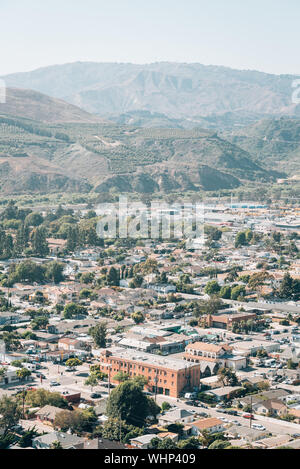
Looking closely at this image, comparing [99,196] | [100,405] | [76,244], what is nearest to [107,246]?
[76,244]

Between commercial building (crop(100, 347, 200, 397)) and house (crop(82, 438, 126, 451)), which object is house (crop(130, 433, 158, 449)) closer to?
house (crop(82, 438, 126, 451))

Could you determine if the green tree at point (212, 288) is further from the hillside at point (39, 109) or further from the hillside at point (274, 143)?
the hillside at point (39, 109)

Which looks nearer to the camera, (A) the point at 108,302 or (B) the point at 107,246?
(A) the point at 108,302

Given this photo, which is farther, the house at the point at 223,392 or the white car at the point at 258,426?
the house at the point at 223,392

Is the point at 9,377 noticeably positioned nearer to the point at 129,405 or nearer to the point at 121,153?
the point at 129,405

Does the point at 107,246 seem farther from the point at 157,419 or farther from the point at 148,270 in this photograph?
the point at 157,419
